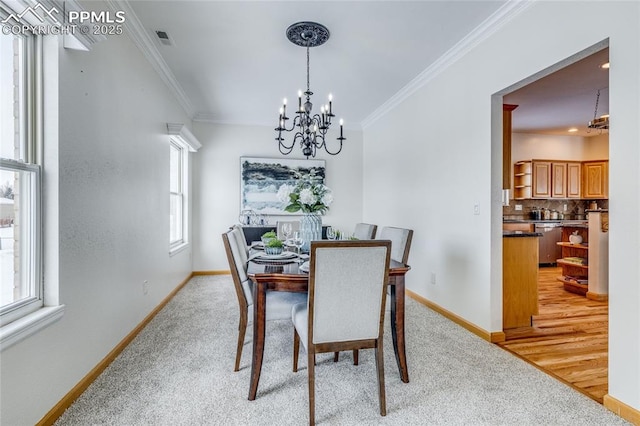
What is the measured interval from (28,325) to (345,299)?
4.81 ft

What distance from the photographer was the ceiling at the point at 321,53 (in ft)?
8.18

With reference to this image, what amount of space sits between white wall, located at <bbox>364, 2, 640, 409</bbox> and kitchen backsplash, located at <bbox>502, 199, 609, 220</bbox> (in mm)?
3409

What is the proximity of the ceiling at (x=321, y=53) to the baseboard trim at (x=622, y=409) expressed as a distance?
264cm

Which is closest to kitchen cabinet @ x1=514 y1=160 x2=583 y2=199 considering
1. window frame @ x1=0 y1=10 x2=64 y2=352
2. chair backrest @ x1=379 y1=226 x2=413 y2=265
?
chair backrest @ x1=379 y1=226 x2=413 y2=265

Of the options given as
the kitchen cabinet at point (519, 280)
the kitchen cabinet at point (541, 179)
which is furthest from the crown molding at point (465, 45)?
the kitchen cabinet at point (541, 179)

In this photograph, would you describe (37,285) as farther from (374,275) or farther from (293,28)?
(293,28)

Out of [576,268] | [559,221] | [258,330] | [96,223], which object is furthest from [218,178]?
[559,221]

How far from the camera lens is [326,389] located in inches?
79.4

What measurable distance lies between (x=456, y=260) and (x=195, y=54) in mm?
3258

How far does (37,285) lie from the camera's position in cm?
169

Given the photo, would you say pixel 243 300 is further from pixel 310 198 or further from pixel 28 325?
pixel 28 325

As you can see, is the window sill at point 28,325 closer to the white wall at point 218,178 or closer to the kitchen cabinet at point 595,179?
the white wall at point 218,178

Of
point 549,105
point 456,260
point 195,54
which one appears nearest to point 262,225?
point 195,54

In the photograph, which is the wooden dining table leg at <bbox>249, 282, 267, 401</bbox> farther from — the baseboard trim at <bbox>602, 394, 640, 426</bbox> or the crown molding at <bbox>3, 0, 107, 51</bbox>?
the baseboard trim at <bbox>602, 394, 640, 426</bbox>
